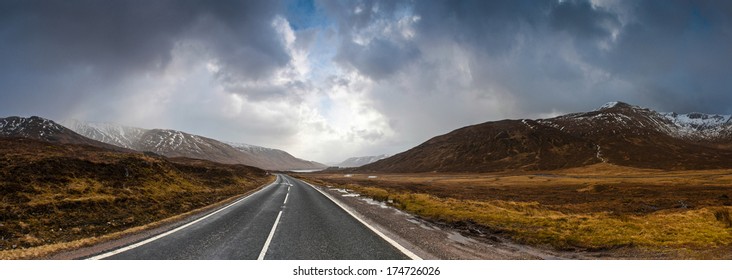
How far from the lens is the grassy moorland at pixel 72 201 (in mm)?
12430

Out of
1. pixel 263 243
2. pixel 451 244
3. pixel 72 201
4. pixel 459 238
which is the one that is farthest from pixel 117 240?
pixel 459 238

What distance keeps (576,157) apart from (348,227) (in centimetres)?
21950

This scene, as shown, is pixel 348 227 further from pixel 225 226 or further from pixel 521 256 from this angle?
pixel 521 256

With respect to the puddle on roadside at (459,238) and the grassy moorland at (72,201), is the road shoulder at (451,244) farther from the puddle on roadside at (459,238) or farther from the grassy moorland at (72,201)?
the grassy moorland at (72,201)

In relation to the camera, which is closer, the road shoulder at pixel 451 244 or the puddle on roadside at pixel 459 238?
the road shoulder at pixel 451 244

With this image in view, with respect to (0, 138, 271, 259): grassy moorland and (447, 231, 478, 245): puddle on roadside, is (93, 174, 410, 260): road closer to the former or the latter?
(0, 138, 271, 259): grassy moorland

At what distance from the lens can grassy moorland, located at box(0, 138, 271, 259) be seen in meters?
12.4

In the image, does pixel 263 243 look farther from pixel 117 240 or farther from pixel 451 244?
pixel 451 244

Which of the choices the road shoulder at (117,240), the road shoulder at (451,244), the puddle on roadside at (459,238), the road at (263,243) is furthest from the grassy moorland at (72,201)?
the puddle on roadside at (459,238)

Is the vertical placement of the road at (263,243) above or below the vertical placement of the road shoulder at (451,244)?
above

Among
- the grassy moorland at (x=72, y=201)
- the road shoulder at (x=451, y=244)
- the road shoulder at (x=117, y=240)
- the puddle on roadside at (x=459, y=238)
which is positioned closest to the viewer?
the road shoulder at (x=117, y=240)

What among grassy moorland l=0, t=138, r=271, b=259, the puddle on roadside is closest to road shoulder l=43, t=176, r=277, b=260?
grassy moorland l=0, t=138, r=271, b=259
